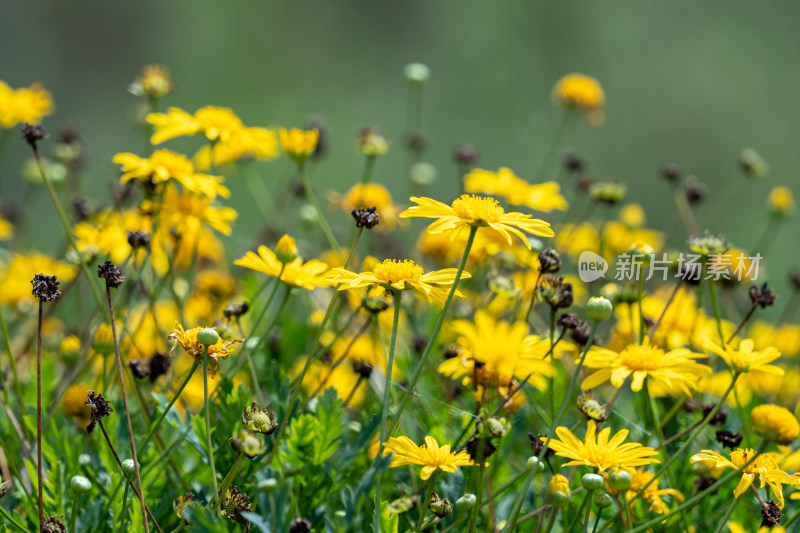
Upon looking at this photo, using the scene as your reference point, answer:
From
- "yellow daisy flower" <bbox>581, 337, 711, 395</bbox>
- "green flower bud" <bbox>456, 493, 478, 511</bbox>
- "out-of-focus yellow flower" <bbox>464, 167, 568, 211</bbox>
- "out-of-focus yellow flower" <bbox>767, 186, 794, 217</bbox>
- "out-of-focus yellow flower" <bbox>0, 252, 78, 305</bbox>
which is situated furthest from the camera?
"out-of-focus yellow flower" <bbox>767, 186, 794, 217</bbox>

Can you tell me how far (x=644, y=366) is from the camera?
2.84 ft

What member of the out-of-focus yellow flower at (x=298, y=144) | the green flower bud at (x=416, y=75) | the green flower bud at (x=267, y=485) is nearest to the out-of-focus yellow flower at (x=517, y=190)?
the out-of-focus yellow flower at (x=298, y=144)

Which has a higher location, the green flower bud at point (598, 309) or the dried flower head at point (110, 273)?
the green flower bud at point (598, 309)

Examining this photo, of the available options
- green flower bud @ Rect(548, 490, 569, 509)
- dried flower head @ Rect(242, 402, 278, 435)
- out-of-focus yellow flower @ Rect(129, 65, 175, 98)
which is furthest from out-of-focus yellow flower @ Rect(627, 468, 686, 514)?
out-of-focus yellow flower @ Rect(129, 65, 175, 98)

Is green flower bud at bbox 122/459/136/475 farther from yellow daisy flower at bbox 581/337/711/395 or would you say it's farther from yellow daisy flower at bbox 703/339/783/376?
yellow daisy flower at bbox 703/339/783/376

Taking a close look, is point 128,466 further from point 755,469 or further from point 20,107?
point 20,107

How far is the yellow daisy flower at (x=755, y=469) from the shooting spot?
30.7 inches

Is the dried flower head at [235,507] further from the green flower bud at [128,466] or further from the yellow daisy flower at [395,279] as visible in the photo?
the yellow daisy flower at [395,279]

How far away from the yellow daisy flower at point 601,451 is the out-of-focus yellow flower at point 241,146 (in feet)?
2.15

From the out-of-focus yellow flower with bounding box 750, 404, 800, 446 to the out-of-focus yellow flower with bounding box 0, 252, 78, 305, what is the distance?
1.05 m

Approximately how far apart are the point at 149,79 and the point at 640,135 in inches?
115

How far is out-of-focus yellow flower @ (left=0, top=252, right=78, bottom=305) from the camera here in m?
1.40

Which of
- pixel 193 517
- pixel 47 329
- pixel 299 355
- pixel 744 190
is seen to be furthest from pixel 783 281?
pixel 193 517

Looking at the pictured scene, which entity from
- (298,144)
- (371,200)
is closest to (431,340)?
(298,144)
